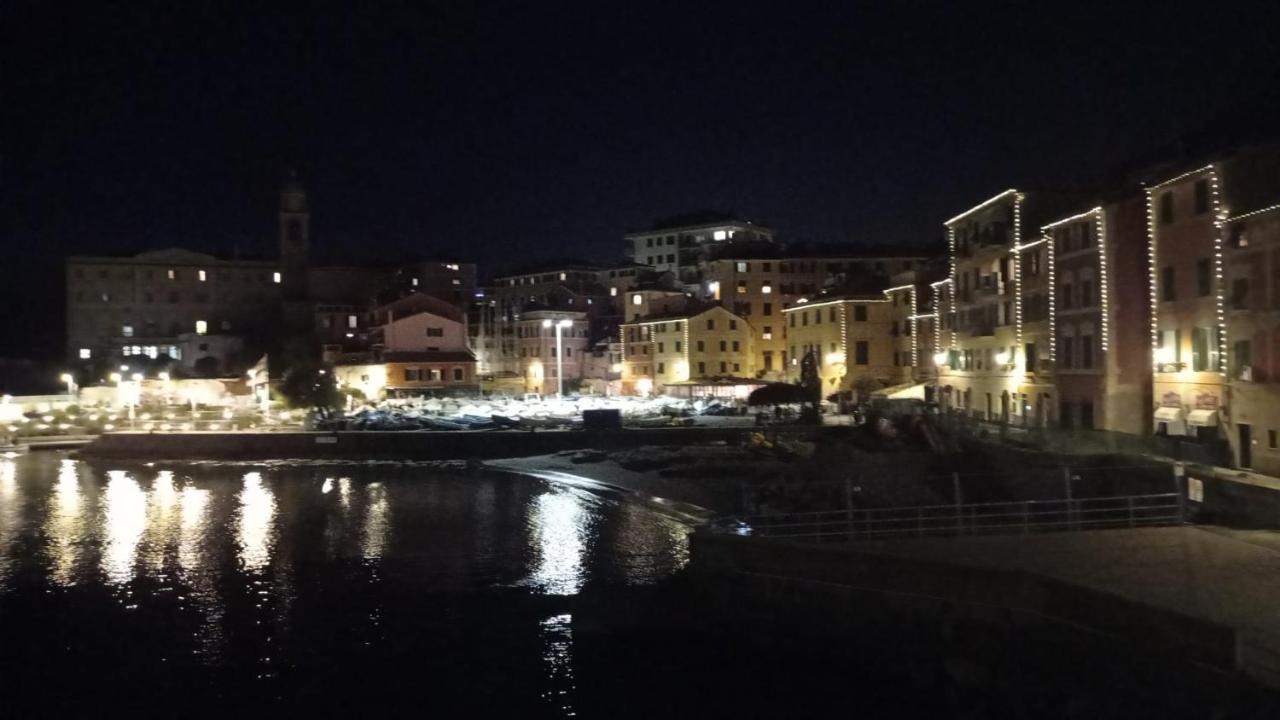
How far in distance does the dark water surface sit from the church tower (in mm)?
49876

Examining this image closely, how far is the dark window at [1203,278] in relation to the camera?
2533cm

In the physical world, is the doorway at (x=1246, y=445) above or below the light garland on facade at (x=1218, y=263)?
below

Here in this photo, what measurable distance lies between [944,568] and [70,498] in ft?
109

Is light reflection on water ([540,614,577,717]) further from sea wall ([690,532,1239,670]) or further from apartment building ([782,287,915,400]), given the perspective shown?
apartment building ([782,287,915,400])

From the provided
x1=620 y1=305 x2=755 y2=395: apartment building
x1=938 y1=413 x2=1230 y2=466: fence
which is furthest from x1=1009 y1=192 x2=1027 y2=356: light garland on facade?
x1=620 y1=305 x2=755 y2=395: apartment building

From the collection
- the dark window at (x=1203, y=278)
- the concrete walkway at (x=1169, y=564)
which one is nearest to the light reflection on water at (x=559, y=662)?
the concrete walkway at (x=1169, y=564)

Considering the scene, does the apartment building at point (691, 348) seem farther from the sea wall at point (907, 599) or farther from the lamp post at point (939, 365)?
the sea wall at point (907, 599)

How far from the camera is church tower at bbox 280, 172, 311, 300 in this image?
78.1 metres

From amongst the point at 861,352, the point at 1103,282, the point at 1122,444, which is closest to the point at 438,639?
the point at 1122,444

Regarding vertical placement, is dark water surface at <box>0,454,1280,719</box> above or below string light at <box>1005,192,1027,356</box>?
below

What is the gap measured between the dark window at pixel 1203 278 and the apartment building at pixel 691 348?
37.8 meters

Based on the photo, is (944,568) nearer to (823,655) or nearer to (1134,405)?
(823,655)

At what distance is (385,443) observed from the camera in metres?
46.5

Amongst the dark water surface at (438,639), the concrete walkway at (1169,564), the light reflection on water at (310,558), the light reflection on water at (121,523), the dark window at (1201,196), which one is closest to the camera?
the concrete walkway at (1169,564)
